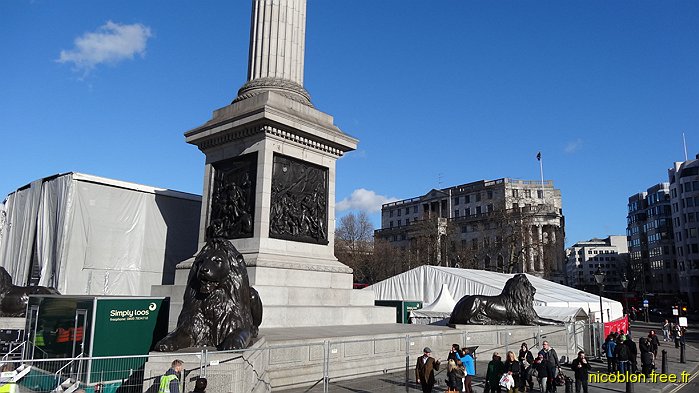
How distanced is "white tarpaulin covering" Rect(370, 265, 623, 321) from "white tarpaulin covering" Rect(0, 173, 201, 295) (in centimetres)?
1080

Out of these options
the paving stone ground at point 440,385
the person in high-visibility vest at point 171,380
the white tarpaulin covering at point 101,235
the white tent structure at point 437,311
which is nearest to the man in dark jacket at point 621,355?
the paving stone ground at point 440,385

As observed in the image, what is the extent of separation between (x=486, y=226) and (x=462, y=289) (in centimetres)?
5444

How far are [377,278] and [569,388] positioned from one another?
173 ft

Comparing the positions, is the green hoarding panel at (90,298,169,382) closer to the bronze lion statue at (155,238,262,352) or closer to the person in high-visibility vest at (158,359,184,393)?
the bronze lion statue at (155,238,262,352)

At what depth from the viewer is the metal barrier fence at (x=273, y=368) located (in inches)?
333

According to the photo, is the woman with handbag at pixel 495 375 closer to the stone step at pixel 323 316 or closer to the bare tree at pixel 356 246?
the stone step at pixel 323 316

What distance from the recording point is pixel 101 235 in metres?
24.2

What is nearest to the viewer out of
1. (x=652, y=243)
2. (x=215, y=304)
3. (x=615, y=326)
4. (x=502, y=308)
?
(x=215, y=304)

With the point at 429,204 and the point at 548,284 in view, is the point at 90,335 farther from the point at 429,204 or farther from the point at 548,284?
the point at 429,204

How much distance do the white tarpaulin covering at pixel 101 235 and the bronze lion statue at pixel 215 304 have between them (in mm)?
15318

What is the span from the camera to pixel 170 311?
1345 centimetres

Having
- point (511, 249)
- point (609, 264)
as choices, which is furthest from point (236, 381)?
point (609, 264)

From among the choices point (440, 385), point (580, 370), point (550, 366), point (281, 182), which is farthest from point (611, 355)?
point (281, 182)

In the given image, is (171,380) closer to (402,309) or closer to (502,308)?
(502,308)
